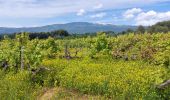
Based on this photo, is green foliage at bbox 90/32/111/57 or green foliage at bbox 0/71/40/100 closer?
green foliage at bbox 0/71/40/100

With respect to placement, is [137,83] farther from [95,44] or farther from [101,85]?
[95,44]

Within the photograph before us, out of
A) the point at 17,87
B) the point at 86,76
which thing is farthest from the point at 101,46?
the point at 17,87

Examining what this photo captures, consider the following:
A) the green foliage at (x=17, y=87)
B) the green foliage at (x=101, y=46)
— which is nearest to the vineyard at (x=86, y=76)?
the green foliage at (x=17, y=87)

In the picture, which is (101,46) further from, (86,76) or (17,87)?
(17,87)

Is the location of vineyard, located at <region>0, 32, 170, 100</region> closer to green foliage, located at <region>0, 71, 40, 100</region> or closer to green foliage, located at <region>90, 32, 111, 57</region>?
green foliage, located at <region>0, 71, 40, 100</region>

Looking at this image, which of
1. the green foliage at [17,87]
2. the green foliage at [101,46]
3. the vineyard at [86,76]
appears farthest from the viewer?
the green foliage at [101,46]

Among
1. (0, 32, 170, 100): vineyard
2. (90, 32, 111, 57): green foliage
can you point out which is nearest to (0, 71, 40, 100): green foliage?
(0, 32, 170, 100): vineyard

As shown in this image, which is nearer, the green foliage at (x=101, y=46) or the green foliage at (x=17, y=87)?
the green foliage at (x=17, y=87)

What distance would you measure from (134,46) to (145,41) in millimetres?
1053

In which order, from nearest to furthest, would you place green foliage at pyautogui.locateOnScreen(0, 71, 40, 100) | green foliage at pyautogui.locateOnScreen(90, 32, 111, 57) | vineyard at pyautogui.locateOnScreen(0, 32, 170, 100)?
vineyard at pyautogui.locateOnScreen(0, 32, 170, 100), green foliage at pyautogui.locateOnScreen(0, 71, 40, 100), green foliage at pyautogui.locateOnScreen(90, 32, 111, 57)

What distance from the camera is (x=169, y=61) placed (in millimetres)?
13547

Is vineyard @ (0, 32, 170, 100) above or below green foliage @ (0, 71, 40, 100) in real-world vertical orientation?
above

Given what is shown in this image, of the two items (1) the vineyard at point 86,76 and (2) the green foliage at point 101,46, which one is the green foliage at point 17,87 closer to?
(1) the vineyard at point 86,76

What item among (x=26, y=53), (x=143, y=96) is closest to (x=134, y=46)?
(x=26, y=53)
